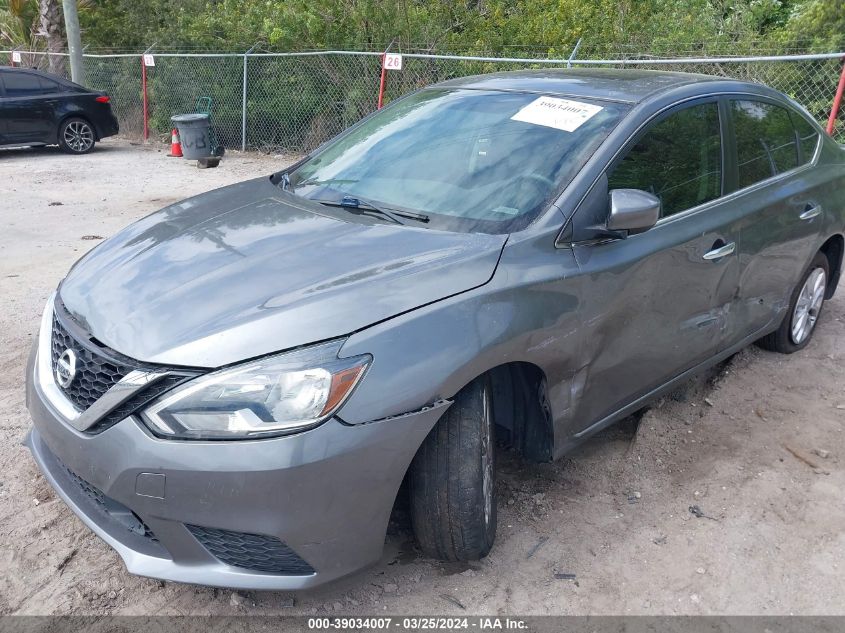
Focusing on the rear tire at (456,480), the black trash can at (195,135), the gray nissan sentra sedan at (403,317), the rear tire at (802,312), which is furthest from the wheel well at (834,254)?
the black trash can at (195,135)

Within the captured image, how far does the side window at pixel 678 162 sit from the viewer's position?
3232 mm

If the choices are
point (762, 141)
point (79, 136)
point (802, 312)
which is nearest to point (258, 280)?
point (762, 141)

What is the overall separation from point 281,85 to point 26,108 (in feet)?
14.2

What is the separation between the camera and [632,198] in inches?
115

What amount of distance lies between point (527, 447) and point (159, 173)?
1056 cm

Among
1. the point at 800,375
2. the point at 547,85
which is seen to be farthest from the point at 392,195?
the point at 800,375

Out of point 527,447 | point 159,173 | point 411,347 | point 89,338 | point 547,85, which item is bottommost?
point 159,173

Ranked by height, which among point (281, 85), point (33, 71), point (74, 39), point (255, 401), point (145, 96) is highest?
point (255, 401)

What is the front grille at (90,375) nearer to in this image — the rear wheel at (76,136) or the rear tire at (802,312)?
the rear tire at (802,312)

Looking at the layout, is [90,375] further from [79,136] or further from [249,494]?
[79,136]

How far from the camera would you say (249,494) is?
2219mm

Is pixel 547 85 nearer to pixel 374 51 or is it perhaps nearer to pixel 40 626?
pixel 40 626

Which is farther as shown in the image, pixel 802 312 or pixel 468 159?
pixel 802 312

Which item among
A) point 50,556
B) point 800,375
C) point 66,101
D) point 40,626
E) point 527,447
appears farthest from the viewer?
point 66,101
